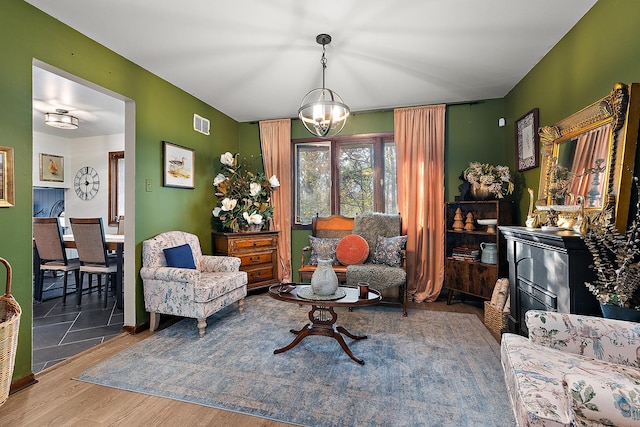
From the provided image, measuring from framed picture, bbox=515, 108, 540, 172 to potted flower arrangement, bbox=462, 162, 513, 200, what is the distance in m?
0.18

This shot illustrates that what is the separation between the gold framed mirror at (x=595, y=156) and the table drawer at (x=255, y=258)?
123 inches

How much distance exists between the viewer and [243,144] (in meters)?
4.89

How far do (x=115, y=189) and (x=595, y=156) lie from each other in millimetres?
6794

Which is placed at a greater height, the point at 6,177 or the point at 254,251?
the point at 6,177

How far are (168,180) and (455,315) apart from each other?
3.54 meters

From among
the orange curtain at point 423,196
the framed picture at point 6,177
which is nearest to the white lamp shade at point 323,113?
the orange curtain at point 423,196

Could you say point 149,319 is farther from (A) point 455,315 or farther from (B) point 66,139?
(B) point 66,139

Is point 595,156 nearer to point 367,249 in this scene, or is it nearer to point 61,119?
point 367,249

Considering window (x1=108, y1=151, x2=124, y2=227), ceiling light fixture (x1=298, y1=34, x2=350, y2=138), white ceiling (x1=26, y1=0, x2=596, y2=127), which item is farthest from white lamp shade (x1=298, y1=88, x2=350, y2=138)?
window (x1=108, y1=151, x2=124, y2=227)

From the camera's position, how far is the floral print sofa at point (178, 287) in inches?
108

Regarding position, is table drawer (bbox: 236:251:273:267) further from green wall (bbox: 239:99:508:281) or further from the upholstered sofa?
green wall (bbox: 239:99:508:281)

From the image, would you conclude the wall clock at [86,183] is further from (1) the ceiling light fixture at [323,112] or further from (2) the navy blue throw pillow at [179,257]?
(1) the ceiling light fixture at [323,112]

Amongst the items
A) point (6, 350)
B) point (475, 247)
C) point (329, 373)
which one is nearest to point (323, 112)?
point (329, 373)

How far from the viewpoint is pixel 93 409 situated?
1.78m
